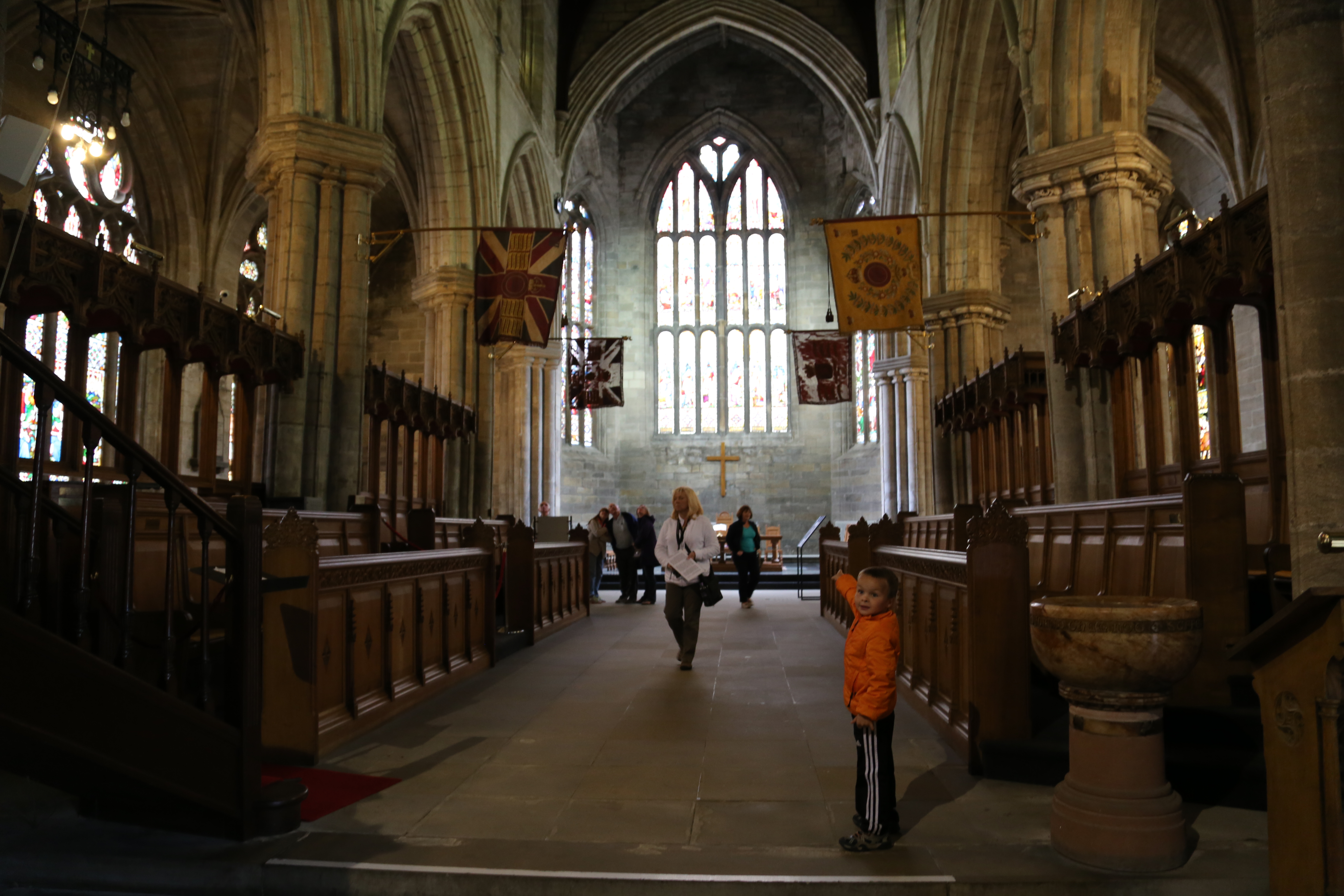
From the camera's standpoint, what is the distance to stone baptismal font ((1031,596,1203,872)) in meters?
2.65

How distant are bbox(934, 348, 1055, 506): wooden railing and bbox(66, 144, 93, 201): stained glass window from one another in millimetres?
13069

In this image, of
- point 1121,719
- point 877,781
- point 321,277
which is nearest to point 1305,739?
point 1121,719

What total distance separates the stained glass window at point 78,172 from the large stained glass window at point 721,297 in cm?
1353

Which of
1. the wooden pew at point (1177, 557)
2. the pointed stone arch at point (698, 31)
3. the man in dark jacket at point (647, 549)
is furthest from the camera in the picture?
the pointed stone arch at point (698, 31)

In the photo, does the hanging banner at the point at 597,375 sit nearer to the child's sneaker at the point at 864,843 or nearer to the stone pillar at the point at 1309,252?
the stone pillar at the point at 1309,252

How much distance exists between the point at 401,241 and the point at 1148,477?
17.0 m

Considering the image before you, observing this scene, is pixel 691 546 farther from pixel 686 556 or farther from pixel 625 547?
pixel 625 547

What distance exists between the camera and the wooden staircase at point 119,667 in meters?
2.56

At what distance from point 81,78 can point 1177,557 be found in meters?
12.3

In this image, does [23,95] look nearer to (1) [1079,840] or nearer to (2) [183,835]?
(2) [183,835]

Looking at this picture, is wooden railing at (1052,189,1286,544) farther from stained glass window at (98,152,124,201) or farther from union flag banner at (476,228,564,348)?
stained glass window at (98,152,124,201)

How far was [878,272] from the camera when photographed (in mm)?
11273

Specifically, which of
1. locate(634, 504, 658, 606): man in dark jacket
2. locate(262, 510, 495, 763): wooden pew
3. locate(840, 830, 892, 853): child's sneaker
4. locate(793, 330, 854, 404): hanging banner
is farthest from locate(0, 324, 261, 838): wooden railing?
locate(793, 330, 854, 404): hanging banner

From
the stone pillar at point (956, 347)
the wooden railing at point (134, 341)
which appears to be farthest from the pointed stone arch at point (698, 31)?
the wooden railing at point (134, 341)
